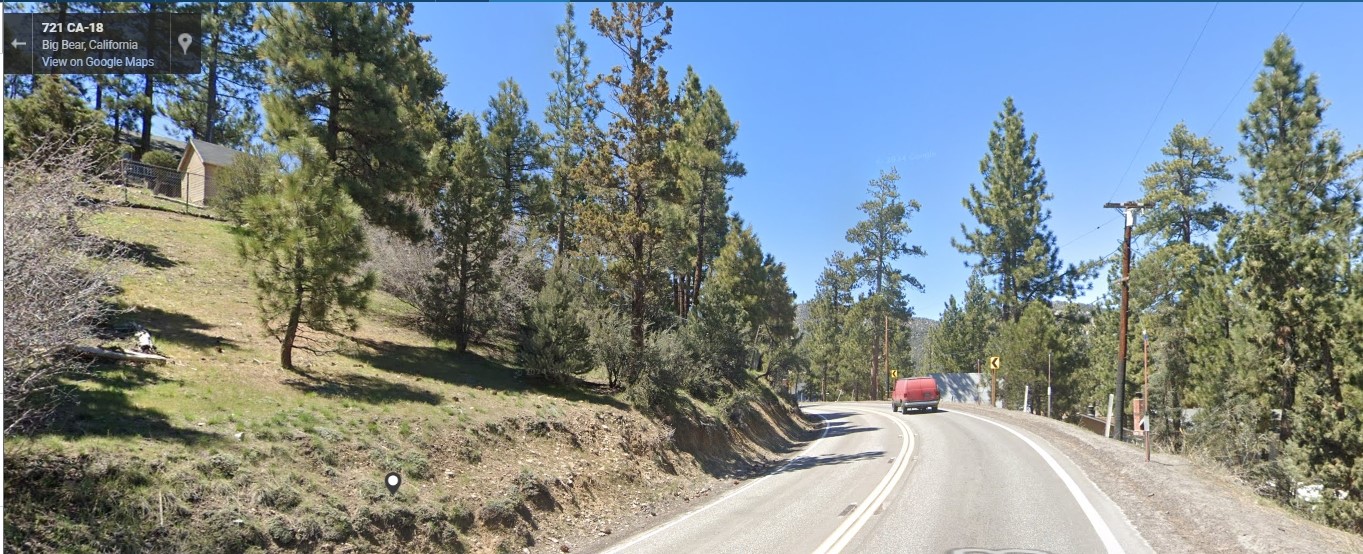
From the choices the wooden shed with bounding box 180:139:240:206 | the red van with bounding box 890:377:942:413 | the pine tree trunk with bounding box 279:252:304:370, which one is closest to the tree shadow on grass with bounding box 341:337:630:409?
the pine tree trunk with bounding box 279:252:304:370

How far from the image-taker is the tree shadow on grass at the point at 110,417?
7387 millimetres

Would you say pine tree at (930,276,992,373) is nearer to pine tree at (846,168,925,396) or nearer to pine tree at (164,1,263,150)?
pine tree at (846,168,925,396)

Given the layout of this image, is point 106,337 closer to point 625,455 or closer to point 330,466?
point 330,466

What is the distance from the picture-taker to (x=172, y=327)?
1275 centimetres

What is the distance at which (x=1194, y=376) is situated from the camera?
2652 centimetres

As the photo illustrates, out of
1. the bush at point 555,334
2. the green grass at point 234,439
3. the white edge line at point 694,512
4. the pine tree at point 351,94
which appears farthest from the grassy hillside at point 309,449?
the pine tree at point 351,94

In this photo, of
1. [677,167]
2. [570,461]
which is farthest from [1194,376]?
[570,461]

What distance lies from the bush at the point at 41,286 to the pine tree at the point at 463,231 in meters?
10.6

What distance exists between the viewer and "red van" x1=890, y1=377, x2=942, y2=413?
115ft

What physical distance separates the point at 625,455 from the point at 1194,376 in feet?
83.3

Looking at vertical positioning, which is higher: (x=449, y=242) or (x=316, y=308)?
(x=449, y=242)

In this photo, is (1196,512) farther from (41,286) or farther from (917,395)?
(917,395)

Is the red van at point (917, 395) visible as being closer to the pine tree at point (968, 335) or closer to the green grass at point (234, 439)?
the green grass at point (234, 439)

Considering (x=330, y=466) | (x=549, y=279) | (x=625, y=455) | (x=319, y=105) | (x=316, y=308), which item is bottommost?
(x=625, y=455)
